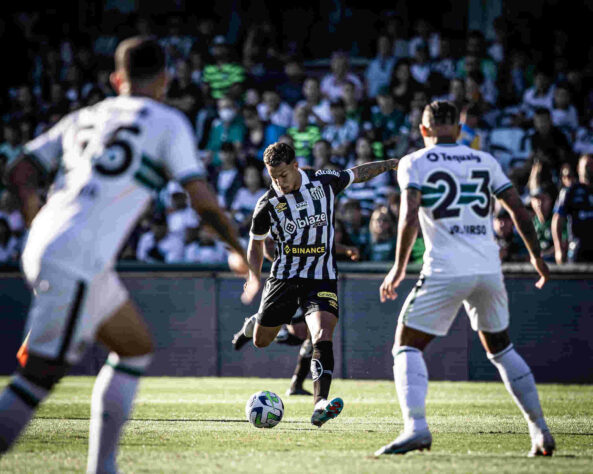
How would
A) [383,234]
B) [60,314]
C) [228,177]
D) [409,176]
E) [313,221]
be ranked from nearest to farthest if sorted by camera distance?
[60,314] → [409,176] → [313,221] → [383,234] → [228,177]

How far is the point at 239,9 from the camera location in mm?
21156

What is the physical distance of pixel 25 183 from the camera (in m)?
5.28

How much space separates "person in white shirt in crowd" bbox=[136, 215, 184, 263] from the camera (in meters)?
15.6

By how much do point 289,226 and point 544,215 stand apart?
5.14 m

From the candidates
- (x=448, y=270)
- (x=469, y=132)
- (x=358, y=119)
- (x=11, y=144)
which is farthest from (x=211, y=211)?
(x=11, y=144)

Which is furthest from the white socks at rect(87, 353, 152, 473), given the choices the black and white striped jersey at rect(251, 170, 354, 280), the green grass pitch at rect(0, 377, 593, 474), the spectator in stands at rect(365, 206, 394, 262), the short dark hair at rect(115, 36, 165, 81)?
the spectator in stands at rect(365, 206, 394, 262)

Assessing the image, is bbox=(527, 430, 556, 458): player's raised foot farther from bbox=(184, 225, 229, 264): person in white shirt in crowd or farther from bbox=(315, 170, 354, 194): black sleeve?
bbox=(184, 225, 229, 264): person in white shirt in crowd

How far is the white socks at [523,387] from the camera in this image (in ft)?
21.2

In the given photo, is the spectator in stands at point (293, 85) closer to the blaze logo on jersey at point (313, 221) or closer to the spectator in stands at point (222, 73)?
→ the spectator in stands at point (222, 73)

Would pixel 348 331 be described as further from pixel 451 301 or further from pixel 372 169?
pixel 451 301

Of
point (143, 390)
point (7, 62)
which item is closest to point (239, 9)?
point (7, 62)

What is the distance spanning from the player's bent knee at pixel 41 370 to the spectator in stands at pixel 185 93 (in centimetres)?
1286

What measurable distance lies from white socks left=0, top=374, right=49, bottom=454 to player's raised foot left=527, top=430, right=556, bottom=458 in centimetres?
320

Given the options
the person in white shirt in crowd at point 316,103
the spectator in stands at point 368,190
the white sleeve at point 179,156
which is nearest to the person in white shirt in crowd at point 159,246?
the spectator in stands at point 368,190
